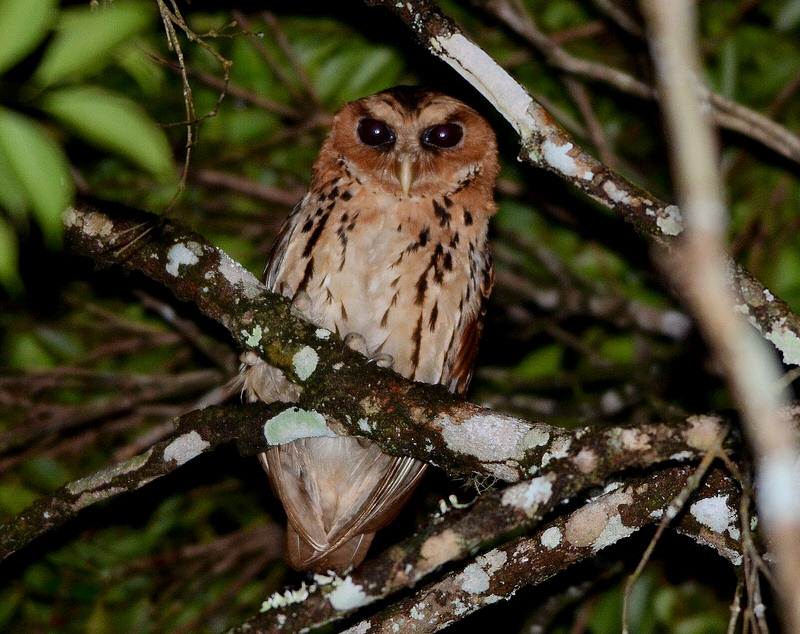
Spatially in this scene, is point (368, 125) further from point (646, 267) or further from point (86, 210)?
point (646, 267)

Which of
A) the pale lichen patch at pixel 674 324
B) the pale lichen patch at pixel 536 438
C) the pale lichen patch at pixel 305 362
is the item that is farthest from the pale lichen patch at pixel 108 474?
the pale lichen patch at pixel 674 324

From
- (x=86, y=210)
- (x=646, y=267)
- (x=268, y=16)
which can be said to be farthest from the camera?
(x=646, y=267)

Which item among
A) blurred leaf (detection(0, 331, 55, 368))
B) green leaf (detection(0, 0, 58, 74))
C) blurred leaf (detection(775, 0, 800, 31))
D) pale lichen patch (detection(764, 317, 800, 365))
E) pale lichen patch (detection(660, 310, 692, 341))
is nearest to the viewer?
green leaf (detection(0, 0, 58, 74))

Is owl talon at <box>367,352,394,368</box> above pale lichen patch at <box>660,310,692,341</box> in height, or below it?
below

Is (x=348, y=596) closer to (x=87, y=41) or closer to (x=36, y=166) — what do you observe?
(x=36, y=166)

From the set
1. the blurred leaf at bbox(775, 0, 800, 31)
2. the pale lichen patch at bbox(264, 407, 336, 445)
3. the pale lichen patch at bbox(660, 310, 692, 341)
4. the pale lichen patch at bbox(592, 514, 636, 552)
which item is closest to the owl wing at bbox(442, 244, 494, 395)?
the pale lichen patch at bbox(264, 407, 336, 445)

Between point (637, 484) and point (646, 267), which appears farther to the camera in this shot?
point (646, 267)

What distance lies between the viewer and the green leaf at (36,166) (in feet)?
3.96

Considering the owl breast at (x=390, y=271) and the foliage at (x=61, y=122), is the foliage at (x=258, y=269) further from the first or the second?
the foliage at (x=61, y=122)

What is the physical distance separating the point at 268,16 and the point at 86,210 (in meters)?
1.69

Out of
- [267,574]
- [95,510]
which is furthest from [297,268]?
[267,574]

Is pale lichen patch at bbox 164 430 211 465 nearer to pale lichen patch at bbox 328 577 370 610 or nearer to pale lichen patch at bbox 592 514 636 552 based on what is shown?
pale lichen patch at bbox 328 577 370 610

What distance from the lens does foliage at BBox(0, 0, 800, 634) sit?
3.95 meters

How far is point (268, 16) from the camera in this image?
3998 mm
